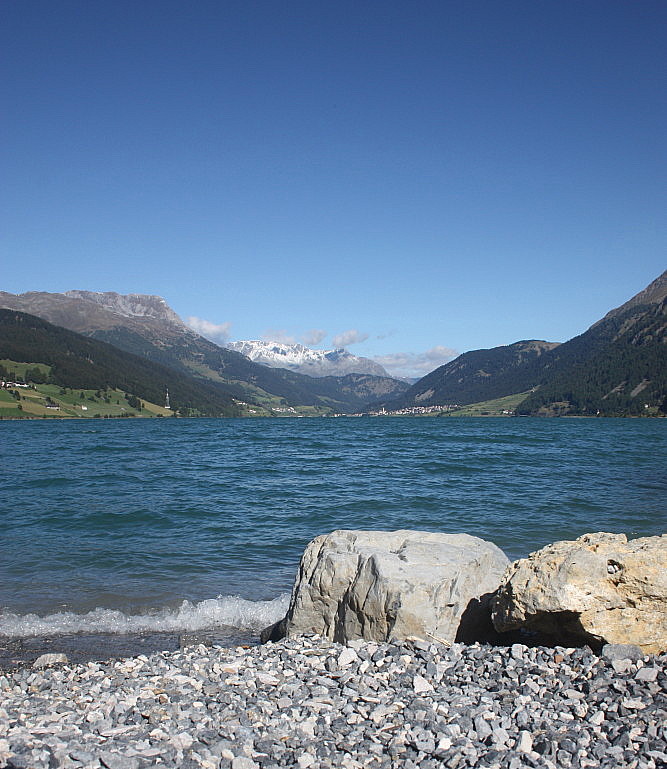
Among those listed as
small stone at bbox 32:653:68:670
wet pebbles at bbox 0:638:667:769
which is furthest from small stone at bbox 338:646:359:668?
small stone at bbox 32:653:68:670

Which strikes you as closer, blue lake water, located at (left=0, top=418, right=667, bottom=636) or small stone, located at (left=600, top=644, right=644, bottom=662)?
small stone, located at (left=600, top=644, right=644, bottom=662)

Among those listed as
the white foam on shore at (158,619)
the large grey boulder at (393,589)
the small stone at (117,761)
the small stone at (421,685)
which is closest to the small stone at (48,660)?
the white foam on shore at (158,619)

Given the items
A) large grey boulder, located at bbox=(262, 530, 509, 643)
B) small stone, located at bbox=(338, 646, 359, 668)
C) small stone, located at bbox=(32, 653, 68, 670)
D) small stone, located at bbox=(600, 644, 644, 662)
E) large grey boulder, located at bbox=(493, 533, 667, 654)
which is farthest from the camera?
small stone, located at bbox=(32, 653, 68, 670)

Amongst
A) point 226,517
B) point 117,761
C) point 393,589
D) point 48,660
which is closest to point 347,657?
point 393,589

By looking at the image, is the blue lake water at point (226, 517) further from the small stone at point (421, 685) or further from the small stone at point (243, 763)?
the small stone at point (243, 763)

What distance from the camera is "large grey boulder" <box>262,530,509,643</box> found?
966 cm

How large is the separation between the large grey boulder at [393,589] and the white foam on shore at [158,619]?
5.97 feet

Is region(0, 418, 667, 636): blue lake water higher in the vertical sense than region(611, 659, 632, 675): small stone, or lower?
lower

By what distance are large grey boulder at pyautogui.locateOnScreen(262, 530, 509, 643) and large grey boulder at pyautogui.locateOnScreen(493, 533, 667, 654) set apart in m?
1.32

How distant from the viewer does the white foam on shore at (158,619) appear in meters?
12.7

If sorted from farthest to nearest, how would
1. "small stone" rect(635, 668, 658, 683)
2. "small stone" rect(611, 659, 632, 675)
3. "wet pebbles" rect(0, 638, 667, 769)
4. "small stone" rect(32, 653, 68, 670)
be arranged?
"small stone" rect(32, 653, 68, 670) < "small stone" rect(611, 659, 632, 675) < "small stone" rect(635, 668, 658, 683) < "wet pebbles" rect(0, 638, 667, 769)

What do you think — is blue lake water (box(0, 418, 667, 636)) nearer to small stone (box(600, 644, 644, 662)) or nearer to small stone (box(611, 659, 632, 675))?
Result: small stone (box(600, 644, 644, 662))

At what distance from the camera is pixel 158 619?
13242mm

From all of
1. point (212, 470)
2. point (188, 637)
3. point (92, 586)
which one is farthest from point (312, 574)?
point (212, 470)
